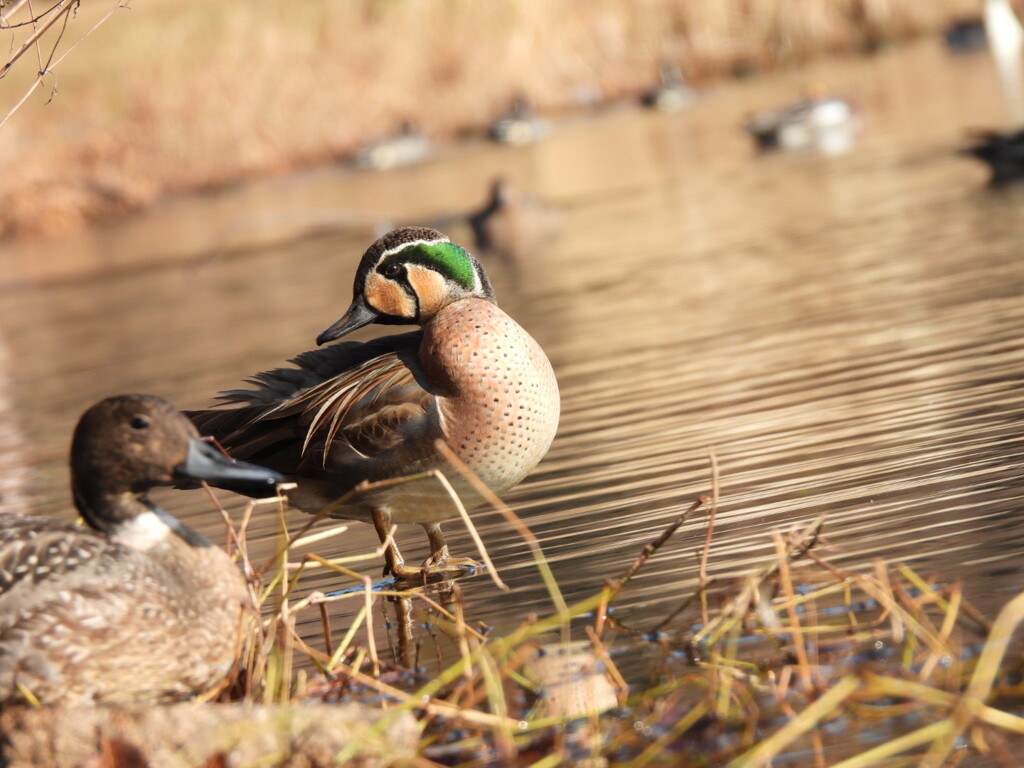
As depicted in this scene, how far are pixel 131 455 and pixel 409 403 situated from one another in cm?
140

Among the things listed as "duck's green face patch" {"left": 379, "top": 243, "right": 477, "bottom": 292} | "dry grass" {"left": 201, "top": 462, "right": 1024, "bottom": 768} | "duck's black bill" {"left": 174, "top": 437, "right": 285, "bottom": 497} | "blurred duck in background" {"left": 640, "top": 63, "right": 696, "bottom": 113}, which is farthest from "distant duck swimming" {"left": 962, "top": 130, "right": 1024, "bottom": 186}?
"blurred duck in background" {"left": 640, "top": 63, "right": 696, "bottom": 113}

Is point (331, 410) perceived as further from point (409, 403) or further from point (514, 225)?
point (514, 225)

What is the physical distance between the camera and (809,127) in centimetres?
2238

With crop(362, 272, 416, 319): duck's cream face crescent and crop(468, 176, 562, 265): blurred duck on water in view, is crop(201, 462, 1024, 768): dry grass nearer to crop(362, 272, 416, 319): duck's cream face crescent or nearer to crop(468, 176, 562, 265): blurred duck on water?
crop(362, 272, 416, 319): duck's cream face crescent

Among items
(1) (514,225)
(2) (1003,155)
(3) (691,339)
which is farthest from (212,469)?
(1) (514,225)

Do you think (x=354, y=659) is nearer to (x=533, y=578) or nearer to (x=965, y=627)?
(x=533, y=578)

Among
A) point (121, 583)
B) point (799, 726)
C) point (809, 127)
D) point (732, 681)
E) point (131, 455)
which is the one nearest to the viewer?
point (799, 726)

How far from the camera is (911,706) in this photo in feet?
11.4

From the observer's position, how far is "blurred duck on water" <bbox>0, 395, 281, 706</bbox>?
12.3ft

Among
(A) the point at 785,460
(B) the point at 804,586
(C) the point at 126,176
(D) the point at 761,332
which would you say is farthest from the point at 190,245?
(B) the point at 804,586

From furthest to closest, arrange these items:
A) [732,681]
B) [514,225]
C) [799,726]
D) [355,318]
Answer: [514,225]
[355,318]
[732,681]
[799,726]

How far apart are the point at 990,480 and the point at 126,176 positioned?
1125 inches

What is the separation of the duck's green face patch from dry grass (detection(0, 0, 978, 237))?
26.7 meters

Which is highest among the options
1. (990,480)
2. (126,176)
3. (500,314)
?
(126,176)
